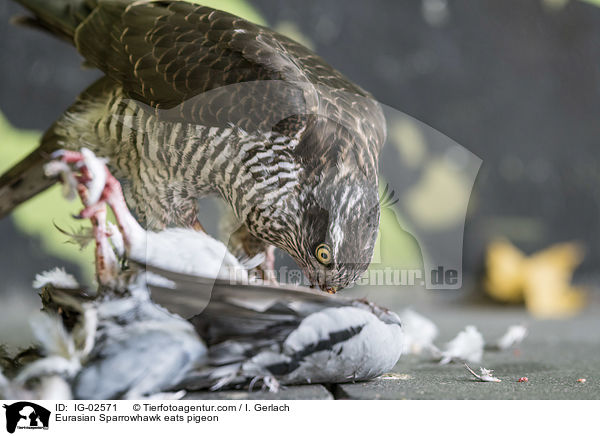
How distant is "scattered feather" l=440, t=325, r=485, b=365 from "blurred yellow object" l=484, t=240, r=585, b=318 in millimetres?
A: 1811

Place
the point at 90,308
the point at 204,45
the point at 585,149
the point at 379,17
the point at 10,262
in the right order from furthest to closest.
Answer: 1. the point at 585,149
2. the point at 379,17
3. the point at 10,262
4. the point at 204,45
5. the point at 90,308

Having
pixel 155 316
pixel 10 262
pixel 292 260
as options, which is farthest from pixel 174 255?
pixel 10 262

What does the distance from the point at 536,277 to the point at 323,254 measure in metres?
2.50

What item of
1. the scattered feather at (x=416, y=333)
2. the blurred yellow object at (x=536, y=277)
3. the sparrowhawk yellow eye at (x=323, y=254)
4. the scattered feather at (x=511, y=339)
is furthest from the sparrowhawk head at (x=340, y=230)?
the blurred yellow object at (x=536, y=277)

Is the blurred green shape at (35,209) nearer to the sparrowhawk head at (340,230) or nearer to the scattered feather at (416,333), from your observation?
the sparrowhawk head at (340,230)

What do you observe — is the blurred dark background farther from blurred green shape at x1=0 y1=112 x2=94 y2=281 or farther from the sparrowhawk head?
the sparrowhawk head

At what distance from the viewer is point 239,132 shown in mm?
1306

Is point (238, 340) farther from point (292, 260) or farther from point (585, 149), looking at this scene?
point (585, 149)

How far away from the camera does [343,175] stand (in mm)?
1280

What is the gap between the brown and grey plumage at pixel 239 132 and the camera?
1.28 meters

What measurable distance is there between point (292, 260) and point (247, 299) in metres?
0.36

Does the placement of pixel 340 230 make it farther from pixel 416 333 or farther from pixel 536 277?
pixel 536 277
